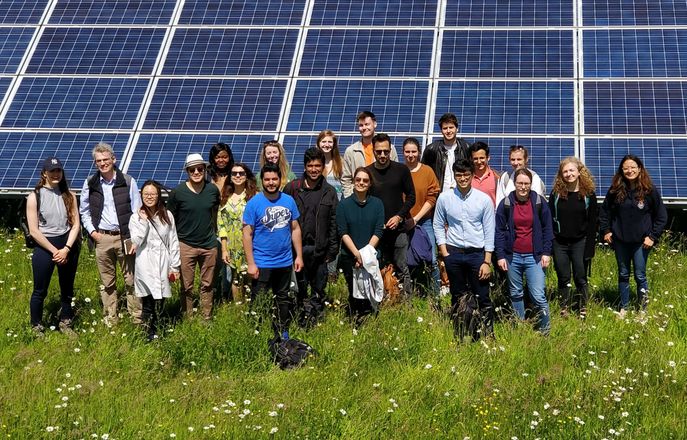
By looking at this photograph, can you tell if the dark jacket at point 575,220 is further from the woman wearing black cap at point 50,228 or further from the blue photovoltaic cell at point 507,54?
the woman wearing black cap at point 50,228

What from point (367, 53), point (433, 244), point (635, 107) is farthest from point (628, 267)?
point (367, 53)

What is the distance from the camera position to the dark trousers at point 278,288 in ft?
37.2

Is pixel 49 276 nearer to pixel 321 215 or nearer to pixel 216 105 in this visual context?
pixel 321 215

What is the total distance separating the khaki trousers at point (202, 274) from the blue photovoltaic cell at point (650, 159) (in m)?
5.00

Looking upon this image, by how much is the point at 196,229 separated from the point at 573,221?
400cm

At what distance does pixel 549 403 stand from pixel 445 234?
2434 mm

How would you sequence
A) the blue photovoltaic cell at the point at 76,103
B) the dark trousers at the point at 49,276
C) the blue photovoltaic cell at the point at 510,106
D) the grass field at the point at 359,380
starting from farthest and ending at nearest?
the blue photovoltaic cell at the point at 76,103, the blue photovoltaic cell at the point at 510,106, the dark trousers at the point at 49,276, the grass field at the point at 359,380

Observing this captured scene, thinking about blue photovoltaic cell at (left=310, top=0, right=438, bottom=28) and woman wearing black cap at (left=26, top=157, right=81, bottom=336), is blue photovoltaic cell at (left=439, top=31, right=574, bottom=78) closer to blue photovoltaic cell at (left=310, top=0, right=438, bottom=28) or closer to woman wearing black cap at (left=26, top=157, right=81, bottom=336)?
blue photovoltaic cell at (left=310, top=0, right=438, bottom=28)

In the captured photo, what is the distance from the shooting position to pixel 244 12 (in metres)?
17.5

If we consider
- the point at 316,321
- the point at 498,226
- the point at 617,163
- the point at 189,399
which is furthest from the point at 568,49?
the point at 189,399

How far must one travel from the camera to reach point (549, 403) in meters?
9.73

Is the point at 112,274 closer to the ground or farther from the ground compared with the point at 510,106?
closer to the ground

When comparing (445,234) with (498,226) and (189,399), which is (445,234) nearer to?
(498,226)

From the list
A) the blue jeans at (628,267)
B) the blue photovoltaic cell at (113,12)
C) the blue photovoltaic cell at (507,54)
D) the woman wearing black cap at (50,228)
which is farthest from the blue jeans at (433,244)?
the blue photovoltaic cell at (113,12)
